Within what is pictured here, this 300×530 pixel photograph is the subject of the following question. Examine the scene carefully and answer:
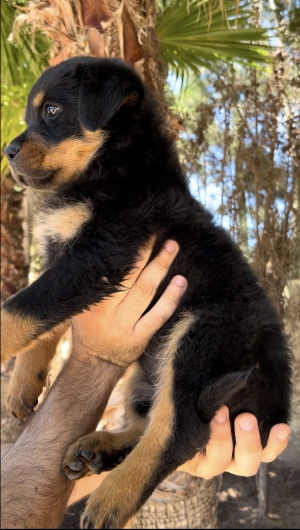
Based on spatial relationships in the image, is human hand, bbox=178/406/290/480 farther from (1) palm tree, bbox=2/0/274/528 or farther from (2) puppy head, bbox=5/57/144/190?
(1) palm tree, bbox=2/0/274/528

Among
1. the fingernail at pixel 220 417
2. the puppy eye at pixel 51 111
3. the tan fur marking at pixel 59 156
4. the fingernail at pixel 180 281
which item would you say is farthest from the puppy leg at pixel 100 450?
the puppy eye at pixel 51 111

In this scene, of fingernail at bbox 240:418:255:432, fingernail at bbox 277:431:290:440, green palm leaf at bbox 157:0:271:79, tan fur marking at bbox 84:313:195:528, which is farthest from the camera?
green palm leaf at bbox 157:0:271:79

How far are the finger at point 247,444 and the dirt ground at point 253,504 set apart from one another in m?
0.71

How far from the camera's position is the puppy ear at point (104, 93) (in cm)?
216

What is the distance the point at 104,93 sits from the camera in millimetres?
2178

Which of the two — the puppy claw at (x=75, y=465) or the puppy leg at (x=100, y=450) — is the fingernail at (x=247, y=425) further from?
the puppy claw at (x=75, y=465)

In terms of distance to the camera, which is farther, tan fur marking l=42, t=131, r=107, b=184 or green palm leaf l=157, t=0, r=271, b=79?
green palm leaf l=157, t=0, r=271, b=79

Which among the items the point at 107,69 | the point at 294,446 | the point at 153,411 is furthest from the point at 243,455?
the point at 107,69

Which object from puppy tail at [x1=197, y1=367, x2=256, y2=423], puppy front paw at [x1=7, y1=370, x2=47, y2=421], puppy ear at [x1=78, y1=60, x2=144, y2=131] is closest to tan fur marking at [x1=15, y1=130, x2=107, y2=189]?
puppy ear at [x1=78, y1=60, x2=144, y2=131]

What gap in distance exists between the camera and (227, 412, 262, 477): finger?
1921 mm

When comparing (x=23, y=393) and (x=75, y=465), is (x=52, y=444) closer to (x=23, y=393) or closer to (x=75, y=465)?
(x=75, y=465)

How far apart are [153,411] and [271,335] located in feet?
1.99

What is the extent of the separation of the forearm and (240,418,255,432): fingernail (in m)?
0.71

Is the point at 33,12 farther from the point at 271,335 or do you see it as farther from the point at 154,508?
the point at 154,508
